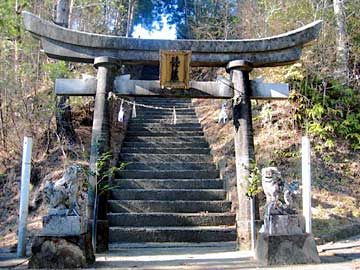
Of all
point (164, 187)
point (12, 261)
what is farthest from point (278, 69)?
point (12, 261)

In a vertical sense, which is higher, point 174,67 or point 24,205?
point 174,67

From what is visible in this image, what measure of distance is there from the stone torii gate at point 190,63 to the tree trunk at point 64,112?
2.60m

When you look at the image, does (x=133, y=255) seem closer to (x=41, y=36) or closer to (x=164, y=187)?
(x=164, y=187)

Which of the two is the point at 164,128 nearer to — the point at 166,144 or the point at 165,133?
the point at 165,133

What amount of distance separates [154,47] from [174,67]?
58cm

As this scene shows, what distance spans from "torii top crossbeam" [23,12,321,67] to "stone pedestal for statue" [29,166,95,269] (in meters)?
2.82

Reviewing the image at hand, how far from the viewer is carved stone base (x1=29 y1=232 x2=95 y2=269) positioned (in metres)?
5.14

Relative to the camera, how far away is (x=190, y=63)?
7641 mm

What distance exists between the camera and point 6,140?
34.7ft

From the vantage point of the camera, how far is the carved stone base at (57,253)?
5141 mm

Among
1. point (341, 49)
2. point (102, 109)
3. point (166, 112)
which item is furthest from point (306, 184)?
point (166, 112)

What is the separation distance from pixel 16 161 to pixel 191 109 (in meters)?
6.12

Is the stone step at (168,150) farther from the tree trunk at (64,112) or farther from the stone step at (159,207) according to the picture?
the stone step at (159,207)

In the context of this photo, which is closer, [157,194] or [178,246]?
[178,246]
